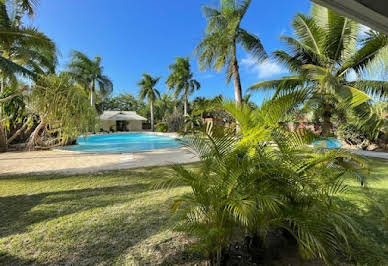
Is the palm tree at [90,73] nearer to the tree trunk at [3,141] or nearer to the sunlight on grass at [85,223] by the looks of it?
the tree trunk at [3,141]

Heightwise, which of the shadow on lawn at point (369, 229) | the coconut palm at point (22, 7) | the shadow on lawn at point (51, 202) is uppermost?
the coconut palm at point (22, 7)

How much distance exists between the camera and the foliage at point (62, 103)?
26.5ft

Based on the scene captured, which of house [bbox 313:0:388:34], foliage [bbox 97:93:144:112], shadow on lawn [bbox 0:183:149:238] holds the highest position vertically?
foliage [bbox 97:93:144:112]

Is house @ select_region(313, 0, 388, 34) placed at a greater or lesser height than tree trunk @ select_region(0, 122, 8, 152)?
greater

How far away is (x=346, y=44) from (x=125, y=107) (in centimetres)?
4224

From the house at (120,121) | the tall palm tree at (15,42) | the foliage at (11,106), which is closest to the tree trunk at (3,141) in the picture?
the foliage at (11,106)

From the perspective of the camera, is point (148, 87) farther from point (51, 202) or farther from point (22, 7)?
point (51, 202)

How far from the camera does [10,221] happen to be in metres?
3.03

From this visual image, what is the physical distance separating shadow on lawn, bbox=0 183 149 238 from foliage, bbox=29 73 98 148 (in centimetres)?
511

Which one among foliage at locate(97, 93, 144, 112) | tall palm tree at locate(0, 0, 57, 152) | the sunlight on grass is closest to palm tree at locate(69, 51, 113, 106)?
tall palm tree at locate(0, 0, 57, 152)

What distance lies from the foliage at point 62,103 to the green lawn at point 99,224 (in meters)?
4.00

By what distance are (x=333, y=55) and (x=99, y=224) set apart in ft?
31.1

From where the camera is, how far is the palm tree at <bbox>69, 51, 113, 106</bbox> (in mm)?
22475

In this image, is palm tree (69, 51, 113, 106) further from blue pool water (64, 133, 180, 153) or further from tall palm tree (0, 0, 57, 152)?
tall palm tree (0, 0, 57, 152)
